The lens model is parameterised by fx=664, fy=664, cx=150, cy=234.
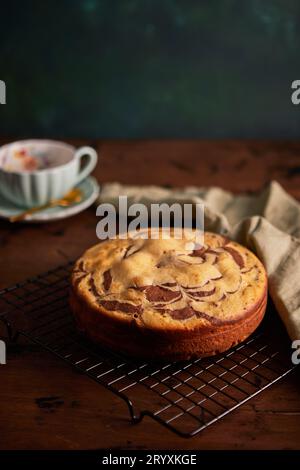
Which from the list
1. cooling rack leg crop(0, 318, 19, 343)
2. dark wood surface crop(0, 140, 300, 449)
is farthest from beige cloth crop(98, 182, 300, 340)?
cooling rack leg crop(0, 318, 19, 343)

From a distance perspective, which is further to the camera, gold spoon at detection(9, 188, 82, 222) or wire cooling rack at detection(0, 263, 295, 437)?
gold spoon at detection(9, 188, 82, 222)

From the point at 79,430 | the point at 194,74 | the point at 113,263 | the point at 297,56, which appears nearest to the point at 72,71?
the point at 194,74

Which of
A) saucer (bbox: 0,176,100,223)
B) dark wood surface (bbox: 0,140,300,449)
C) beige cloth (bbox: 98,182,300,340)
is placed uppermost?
beige cloth (bbox: 98,182,300,340)

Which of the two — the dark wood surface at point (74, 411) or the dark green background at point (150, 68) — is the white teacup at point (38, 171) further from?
the dark green background at point (150, 68)

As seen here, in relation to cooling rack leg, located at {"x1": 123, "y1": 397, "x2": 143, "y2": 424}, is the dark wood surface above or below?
below

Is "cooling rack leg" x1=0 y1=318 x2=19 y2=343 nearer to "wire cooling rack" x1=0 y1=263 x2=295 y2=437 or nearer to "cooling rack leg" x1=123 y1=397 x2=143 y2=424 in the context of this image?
"wire cooling rack" x1=0 y1=263 x2=295 y2=437

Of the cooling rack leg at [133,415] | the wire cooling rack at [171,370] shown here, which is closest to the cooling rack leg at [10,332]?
the wire cooling rack at [171,370]

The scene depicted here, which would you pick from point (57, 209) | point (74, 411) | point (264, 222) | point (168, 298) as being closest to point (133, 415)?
point (74, 411)

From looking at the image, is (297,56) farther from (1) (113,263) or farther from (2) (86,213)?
(1) (113,263)
